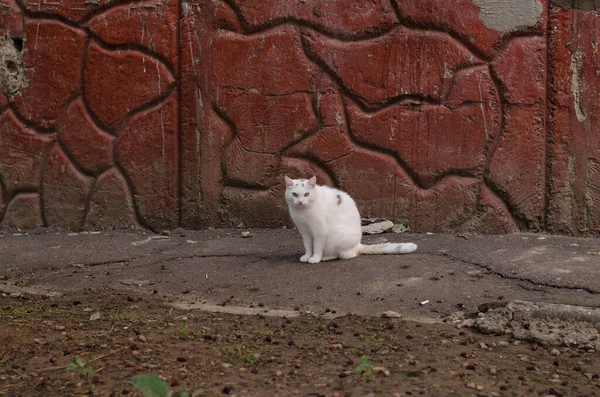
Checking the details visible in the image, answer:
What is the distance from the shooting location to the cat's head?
5.17m

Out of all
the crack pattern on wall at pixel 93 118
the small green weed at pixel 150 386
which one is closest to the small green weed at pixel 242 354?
the small green weed at pixel 150 386

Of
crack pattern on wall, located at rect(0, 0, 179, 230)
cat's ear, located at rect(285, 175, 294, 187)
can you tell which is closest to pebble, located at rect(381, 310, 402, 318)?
cat's ear, located at rect(285, 175, 294, 187)

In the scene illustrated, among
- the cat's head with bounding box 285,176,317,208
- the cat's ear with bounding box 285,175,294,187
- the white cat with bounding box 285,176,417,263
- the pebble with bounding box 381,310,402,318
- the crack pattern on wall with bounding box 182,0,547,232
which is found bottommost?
the pebble with bounding box 381,310,402,318

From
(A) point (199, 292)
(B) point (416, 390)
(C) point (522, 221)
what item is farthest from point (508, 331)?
(C) point (522, 221)

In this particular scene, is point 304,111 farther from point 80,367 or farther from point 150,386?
point 150,386

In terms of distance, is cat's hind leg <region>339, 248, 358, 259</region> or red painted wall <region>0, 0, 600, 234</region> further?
red painted wall <region>0, 0, 600, 234</region>

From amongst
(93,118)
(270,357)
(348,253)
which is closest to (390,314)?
(270,357)

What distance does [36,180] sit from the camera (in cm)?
666

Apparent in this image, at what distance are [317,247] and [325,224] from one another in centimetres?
16

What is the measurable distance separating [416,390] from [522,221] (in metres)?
3.25

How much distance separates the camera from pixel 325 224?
5223 millimetres

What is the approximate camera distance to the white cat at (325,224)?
17.1 ft

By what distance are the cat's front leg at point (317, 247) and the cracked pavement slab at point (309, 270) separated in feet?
0.31

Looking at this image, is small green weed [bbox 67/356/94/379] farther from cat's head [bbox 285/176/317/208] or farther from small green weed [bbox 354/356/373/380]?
cat's head [bbox 285/176/317/208]
